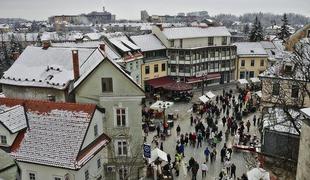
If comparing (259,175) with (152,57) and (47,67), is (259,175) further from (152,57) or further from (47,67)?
(152,57)

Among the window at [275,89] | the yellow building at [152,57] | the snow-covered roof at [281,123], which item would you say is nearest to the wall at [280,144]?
the snow-covered roof at [281,123]

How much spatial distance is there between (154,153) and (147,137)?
28.0 feet

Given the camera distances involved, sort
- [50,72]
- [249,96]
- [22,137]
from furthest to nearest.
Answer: [249,96], [50,72], [22,137]

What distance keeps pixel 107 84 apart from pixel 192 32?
3621cm

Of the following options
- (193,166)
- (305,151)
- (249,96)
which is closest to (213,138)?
(193,166)

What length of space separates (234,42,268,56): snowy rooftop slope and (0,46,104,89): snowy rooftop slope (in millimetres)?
39469

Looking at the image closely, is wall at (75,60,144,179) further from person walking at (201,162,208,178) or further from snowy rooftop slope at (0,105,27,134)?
person walking at (201,162,208,178)

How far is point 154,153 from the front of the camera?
25859 mm

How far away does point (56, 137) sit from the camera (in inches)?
866

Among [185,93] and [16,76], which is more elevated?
[16,76]

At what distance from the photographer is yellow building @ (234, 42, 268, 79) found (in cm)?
6256

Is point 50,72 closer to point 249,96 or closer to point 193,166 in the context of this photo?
point 193,166

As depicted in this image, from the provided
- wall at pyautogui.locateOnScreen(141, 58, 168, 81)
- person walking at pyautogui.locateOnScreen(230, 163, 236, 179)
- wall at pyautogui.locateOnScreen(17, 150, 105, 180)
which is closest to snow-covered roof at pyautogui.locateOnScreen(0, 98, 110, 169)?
wall at pyautogui.locateOnScreen(17, 150, 105, 180)

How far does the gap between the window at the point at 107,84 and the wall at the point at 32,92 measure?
199 inches
